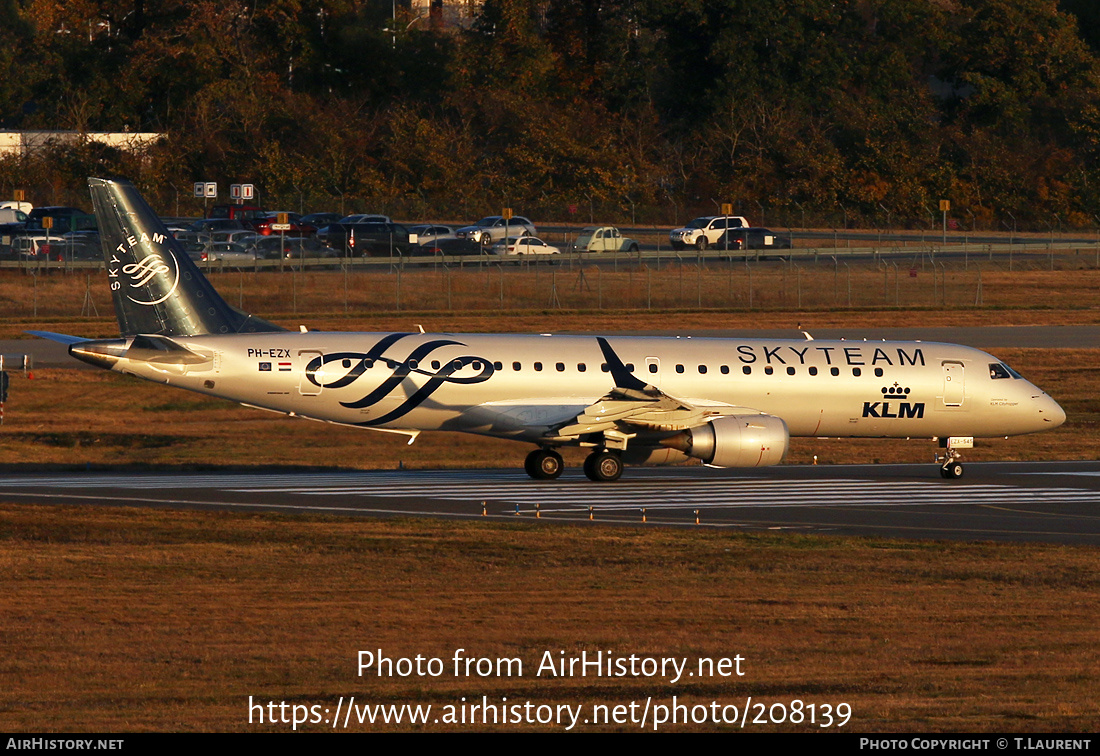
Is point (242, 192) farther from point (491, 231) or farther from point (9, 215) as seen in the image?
point (491, 231)

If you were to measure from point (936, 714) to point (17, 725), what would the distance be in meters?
8.87

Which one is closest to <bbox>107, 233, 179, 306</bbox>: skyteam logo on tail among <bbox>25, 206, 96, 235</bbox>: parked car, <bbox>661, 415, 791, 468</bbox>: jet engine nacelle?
<bbox>661, 415, 791, 468</bbox>: jet engine nacelle

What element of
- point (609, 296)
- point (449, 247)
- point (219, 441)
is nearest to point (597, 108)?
point (449, 247)

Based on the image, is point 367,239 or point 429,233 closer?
point 367,239

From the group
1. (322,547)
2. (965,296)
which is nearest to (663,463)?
(322,547)

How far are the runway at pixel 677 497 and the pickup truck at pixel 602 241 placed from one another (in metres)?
48.1

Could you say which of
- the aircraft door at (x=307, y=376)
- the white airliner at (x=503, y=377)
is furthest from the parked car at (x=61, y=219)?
the aircraft door at (x=307, y=376)

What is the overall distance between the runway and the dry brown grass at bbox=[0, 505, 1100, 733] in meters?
1.64

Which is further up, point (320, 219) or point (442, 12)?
point (442, 12)

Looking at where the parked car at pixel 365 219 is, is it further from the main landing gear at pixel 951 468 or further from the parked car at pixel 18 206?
the main landing gear at pixel 951 468

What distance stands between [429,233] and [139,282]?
169 ft

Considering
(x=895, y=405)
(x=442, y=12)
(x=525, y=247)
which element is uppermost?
(x=442, y=12)

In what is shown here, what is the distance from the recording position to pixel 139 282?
1233 inches

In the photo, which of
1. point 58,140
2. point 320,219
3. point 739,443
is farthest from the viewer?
point 58,140
